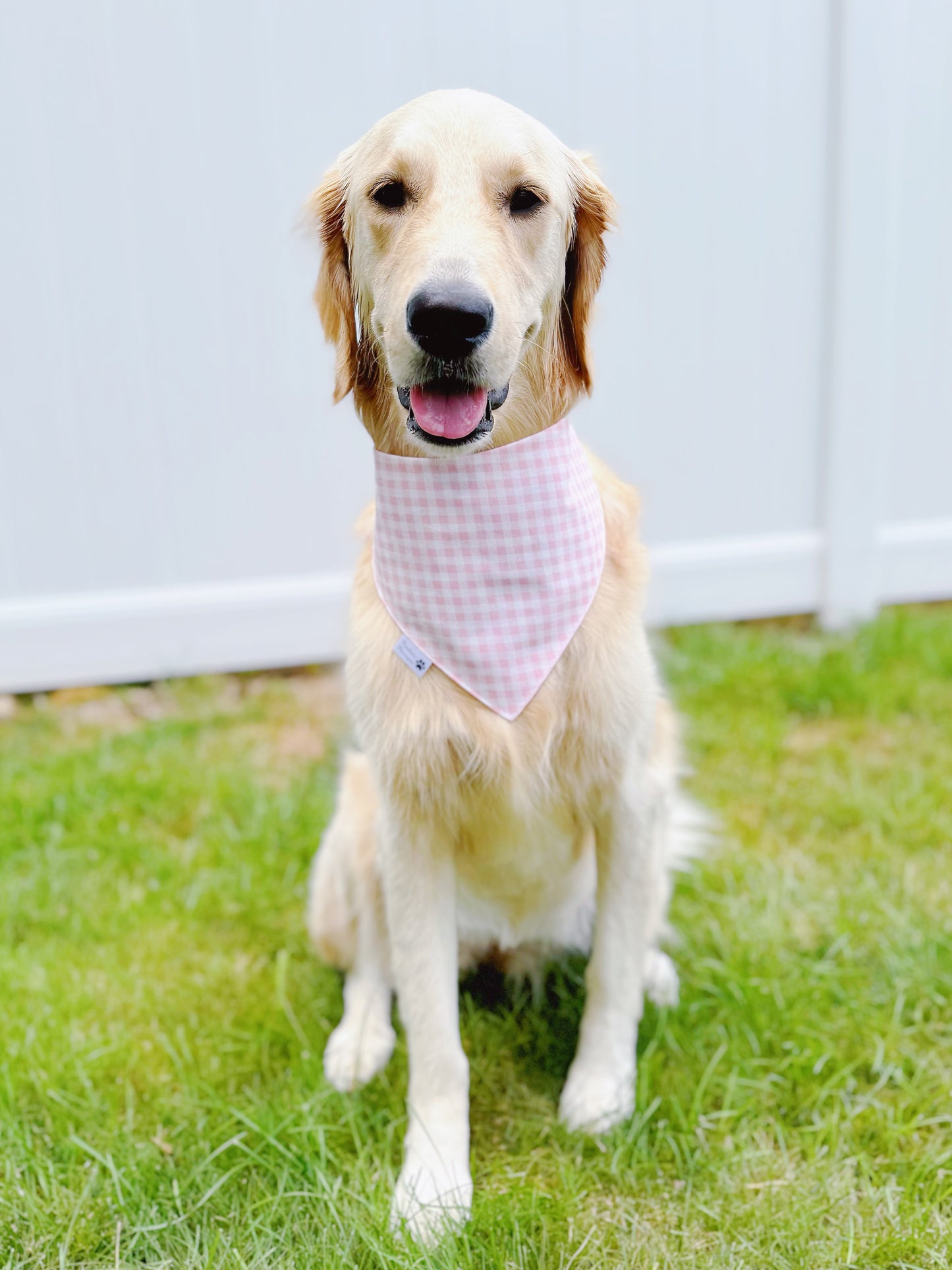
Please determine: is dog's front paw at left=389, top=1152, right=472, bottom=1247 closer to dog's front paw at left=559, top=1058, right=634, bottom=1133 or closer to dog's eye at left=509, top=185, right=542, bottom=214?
dog's front paw at left=559, top=1058, right=634, bottom=1133

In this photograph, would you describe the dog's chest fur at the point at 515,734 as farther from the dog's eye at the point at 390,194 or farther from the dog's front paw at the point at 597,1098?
the dog's eye at the point at 390,194

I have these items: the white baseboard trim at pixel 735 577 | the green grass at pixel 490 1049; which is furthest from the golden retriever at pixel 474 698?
the white baseboard trim at pixel 735 577

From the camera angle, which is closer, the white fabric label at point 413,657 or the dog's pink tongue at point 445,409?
the dog's pink tongue at point 445,409

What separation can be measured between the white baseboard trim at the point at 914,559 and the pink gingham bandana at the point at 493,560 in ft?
9.19

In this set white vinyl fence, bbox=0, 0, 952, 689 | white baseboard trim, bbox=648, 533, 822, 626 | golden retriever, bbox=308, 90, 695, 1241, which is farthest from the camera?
white baseboard trim, bbox=648, 533, 822, 626

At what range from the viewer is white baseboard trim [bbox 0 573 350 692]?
3.73 metres

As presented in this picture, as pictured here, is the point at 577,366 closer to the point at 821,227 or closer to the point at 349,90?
the point at 349,90

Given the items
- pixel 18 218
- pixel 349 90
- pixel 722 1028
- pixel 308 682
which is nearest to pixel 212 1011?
pixel 722 1028

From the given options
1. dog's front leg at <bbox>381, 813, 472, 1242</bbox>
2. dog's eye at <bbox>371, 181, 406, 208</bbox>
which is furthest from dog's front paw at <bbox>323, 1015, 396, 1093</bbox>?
dog's eye at <bbox>371, 181, 406, 208</bbox>

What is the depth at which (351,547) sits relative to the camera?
385 centimetres

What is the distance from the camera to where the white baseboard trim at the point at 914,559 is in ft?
13.6

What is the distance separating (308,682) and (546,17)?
2.38 meters

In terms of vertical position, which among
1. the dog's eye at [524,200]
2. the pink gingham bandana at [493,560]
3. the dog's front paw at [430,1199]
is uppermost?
the dog's eye at [524,200]

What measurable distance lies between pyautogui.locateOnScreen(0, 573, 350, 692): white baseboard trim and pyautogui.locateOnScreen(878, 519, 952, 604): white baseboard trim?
6.86 ft
